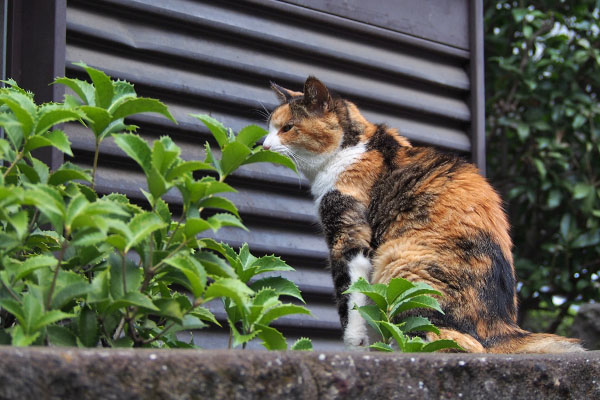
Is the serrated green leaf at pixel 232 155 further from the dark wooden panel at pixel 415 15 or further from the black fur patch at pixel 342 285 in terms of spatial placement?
the dark wooden panel at pixel 415 15

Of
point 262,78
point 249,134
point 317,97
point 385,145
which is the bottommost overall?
point 249,134

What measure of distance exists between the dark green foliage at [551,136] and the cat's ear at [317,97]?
296 cm

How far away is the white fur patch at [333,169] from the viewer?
2.90 metres

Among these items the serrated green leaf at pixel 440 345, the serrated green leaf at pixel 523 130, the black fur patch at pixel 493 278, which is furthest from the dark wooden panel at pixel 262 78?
the serrated green leaf at pixel 523 130

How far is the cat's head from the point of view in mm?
3082

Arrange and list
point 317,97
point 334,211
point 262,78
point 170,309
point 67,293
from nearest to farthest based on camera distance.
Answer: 1. point 67,293
2. point 170,309
3. point 334,211
4. point 317,97
5. point 262,78

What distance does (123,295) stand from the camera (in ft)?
3.80

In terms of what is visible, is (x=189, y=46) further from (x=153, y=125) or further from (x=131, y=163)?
(x=131, y=163)

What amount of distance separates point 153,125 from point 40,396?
2.02m

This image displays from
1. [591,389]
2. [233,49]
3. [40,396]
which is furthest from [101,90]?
[233,49]

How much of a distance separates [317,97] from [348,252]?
86 cm

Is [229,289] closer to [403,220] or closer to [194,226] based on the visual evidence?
[194,226]

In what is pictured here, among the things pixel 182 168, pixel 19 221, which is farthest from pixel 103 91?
pixel 19 221

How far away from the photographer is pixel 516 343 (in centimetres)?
217
